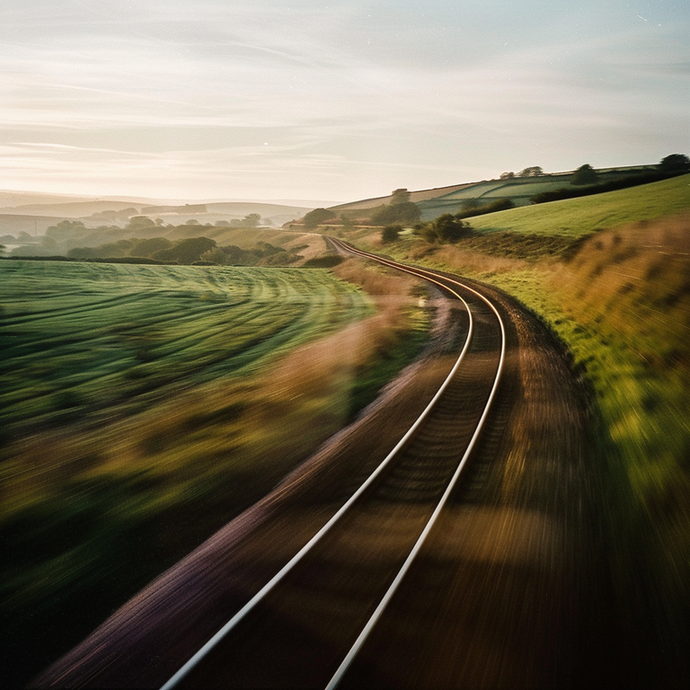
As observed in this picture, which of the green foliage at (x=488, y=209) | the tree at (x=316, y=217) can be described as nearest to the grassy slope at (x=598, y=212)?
the green foliage at (x=488, y=209)

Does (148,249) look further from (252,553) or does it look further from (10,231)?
(10,231)

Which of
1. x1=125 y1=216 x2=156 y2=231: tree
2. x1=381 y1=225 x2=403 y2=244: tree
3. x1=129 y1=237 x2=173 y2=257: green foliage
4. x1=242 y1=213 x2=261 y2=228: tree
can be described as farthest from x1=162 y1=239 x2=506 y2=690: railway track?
x1=242 y1=213 x2=261 y2=228: tree

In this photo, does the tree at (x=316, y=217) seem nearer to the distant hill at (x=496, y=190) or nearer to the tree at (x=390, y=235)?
the distant hill at (x=496, y=190)

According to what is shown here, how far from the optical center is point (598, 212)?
4228cm

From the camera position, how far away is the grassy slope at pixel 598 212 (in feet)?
121

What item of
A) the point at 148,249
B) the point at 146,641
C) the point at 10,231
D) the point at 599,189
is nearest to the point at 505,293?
the point at 146,641

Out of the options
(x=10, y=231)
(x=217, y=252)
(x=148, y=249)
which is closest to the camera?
(x=217, y=252)

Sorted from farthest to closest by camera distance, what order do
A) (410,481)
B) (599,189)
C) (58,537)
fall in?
(599,189), (410,481), (58,537)

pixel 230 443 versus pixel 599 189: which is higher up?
pixel 599 189

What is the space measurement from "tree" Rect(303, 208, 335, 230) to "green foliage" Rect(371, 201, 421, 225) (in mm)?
25670

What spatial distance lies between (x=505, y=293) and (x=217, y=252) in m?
63.1

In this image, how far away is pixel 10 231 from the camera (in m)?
185

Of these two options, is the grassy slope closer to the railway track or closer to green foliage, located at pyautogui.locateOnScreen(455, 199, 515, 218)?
green foliage, located at pyautogui.locateOnScreen(455, 199, 515, 218)

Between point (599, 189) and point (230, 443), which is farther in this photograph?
point (599, 189)
